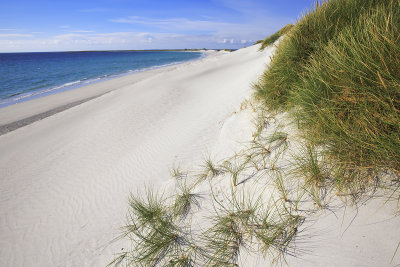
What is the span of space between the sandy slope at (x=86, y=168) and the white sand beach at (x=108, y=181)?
0.05 feet

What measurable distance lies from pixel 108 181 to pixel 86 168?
85cm

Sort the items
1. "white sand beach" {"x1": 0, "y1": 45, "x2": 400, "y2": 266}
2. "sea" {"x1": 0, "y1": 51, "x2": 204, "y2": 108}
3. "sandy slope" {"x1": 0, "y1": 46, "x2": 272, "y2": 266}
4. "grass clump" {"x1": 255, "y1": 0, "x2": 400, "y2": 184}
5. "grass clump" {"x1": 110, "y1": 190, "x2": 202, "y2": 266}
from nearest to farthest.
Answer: "white sand beach" {"x1": 0, "y1": 45, "x2": 400, "y2": 266} < "grass clump" {"x1": 255, "y1": 0, "x2": 400, "y2": 184} < "grass clump" {"x1": 110, "y1": 190, "x2": 202, "y2": 266} < "sandy slope" {"x1": 0, "y1": 46, "x2": 272, "y2": 266} < "sea" {"x1": 0, "y1": 51, "x2": 204, "y2": 108}

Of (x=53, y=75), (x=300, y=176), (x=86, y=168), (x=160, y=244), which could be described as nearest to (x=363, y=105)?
(x=300, y=176)

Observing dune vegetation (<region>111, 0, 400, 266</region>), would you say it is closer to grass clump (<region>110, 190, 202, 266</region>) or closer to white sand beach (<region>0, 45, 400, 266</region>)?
grass clump (<region>110, 190, 202, 266</region>)

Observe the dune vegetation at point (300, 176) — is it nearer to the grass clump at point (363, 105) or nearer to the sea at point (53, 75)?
the grass clump at point (363, 105)

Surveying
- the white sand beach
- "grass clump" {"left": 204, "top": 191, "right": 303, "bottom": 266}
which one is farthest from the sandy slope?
"grass clump" {"left": 204, "top": 191, "right": 303, "bottom": 266}

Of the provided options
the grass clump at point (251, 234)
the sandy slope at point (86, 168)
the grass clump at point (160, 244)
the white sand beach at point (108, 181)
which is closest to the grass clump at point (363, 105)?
the white sand beach at point (108, 181)

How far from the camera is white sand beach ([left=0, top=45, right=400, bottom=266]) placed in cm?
130

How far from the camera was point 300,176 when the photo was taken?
1788mm

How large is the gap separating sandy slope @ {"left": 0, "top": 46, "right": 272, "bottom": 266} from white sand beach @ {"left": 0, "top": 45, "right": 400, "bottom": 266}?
0.02 m

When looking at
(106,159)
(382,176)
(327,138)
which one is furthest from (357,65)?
(106,159)

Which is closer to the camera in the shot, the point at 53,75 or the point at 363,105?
the point at 363,105

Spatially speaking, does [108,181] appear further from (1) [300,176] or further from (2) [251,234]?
(1) [300,176]

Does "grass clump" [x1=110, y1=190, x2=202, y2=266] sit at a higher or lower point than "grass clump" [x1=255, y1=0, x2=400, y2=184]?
lower
